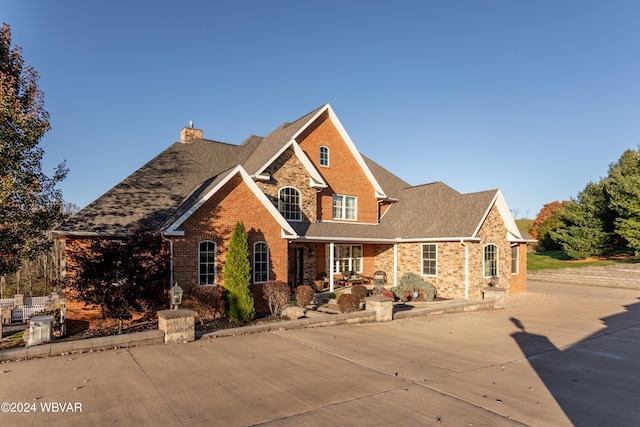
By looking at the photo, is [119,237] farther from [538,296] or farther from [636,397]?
[538,296]

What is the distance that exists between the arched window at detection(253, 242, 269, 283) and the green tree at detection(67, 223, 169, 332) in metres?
4.13

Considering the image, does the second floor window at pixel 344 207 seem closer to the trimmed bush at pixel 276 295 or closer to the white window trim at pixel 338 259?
the white window trim at pixel 338 259

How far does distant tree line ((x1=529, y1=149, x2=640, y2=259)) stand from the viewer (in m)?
32.9

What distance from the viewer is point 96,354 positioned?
8.57m

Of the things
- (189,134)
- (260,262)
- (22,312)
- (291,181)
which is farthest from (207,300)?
(189,134)

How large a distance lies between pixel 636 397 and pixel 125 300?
461 inches

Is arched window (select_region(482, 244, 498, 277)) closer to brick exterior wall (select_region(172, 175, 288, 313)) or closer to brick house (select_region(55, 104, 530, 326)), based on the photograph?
brick house (select_region(55, 104, 530, 326))

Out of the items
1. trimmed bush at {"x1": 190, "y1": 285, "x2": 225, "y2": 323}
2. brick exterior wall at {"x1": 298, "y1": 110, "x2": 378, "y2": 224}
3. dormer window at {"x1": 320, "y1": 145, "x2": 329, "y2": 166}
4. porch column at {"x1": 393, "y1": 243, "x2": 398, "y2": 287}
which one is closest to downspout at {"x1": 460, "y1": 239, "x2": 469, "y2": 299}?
porch column at {"x1": 393, "y1": 243, "x2": 398, "y2": 287}

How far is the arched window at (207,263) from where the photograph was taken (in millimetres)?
13797

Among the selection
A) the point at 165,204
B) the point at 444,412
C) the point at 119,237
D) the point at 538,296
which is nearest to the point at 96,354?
the point at 119,237

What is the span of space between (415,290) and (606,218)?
31.3m

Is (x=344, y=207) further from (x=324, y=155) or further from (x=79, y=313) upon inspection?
(x=79, y=313)

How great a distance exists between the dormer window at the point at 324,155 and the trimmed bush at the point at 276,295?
9.03 meters

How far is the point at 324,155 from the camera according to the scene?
21.5 m
